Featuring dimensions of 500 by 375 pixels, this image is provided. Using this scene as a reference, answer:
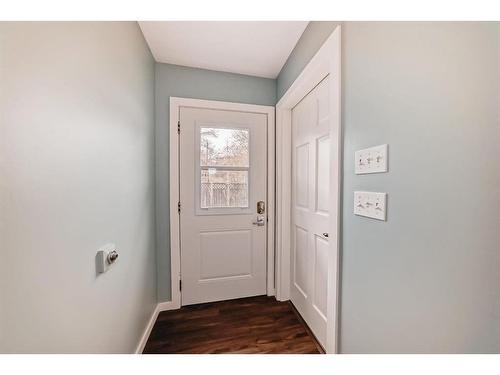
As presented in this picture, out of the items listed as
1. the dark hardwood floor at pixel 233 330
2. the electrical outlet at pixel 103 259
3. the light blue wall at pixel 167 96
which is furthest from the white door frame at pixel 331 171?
the electrical outlet at pixel 103 259

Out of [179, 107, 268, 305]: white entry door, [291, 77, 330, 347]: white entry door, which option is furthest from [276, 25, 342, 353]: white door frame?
[179, 107, 268, 305]: white entry door

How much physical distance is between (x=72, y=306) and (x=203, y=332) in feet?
3.69

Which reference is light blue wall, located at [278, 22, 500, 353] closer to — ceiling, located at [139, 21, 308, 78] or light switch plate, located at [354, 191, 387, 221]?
light switch plate, located at [354, 191, 387, 221]

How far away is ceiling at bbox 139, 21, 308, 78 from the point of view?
1331 mm

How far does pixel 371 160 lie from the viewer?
2.61ft

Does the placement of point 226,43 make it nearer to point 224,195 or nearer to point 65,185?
point 224,195

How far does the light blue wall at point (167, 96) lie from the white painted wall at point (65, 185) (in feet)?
1.73

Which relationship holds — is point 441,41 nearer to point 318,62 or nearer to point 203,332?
point 318,62

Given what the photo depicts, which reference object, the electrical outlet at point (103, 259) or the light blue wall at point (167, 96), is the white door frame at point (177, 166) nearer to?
the light blue wall at point (167, 96)

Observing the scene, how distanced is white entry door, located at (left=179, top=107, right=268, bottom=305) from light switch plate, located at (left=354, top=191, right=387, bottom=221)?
44.1 inches

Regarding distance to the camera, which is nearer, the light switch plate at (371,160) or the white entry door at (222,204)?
the light switch plate at (371,160)

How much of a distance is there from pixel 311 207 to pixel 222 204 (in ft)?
2.77

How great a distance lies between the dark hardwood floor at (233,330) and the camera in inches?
54.1
